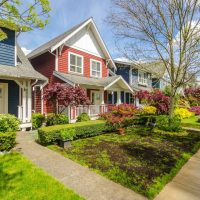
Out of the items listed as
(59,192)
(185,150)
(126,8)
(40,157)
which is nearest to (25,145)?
(40,157)

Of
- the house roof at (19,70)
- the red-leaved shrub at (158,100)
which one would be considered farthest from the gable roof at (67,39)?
the red-leaved shrub at (158,100)

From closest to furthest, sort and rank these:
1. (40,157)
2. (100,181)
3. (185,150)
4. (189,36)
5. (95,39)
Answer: (100,181) < (40,157) < (185,150) < (189,36) < (95,39)

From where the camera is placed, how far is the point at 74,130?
29.0 ft

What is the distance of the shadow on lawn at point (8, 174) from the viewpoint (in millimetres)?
4562

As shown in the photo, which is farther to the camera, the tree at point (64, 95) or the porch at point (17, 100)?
the porch at point (17, 100)

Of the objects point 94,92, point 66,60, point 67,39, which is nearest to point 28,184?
point 66,60

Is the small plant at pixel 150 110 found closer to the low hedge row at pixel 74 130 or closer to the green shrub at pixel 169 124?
the green shrub at pixel 169 124

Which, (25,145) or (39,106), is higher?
(39,106)

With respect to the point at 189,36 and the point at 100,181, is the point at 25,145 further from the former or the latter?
the point at 189,36

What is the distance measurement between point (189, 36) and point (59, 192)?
10.7 m

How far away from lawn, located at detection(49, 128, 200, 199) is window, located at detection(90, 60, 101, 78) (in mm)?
10860

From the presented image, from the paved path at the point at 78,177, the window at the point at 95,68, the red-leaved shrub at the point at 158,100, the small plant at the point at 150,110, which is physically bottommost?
the paved path at the point at 78,177

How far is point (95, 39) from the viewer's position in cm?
1916

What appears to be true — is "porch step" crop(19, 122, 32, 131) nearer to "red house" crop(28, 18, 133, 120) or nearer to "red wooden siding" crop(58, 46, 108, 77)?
"red house" crop(28, 18, 133, 120)
